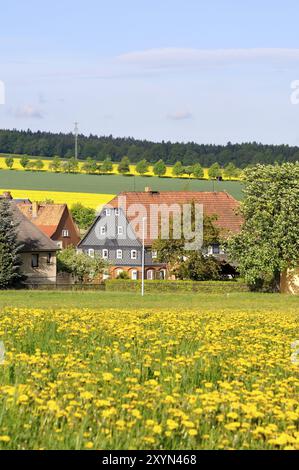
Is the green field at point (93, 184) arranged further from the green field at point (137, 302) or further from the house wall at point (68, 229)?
the green field at point (137, 302)

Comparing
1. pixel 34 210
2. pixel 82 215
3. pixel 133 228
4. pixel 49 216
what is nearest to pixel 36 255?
pixel 133 228

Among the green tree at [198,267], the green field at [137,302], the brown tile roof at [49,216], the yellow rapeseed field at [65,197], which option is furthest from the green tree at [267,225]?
the yellow rapeseed field at [65,197]

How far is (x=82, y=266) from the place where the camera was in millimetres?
90562

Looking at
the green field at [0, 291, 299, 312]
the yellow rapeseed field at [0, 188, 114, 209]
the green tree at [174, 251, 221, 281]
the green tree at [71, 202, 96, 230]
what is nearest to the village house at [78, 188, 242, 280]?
the green tree at [174, 251, 221, 281]

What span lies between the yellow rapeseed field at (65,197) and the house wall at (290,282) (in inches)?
3344

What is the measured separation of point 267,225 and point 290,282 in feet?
24.4

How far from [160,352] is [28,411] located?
15.0 feet

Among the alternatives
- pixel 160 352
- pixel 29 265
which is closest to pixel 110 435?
pixel 160 352

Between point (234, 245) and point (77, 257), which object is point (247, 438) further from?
point (77, 257)

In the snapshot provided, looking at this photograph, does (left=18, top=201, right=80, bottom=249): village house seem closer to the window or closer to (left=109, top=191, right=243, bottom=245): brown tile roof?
(left=109, top=191, right=243, bottom=245): brown tile roof

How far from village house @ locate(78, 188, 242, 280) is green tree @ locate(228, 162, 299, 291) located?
94.2ft

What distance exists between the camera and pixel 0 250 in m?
74.1

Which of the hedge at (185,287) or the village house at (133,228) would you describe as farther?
the village house at (133,228)

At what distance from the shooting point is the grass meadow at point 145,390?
9.38 meters
